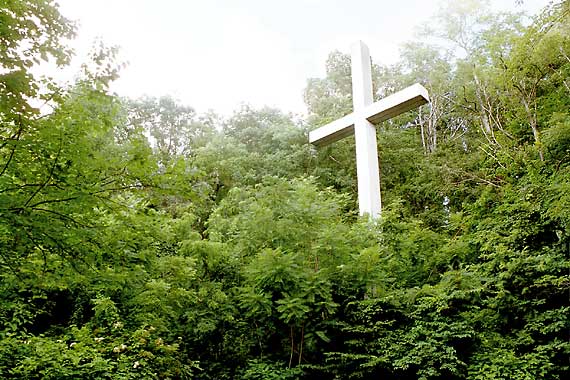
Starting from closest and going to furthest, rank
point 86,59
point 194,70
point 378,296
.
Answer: point 86,59
point 378,296
point 194,70

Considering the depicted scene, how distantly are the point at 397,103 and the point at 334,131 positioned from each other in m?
1.07

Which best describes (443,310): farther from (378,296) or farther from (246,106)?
(246,106)

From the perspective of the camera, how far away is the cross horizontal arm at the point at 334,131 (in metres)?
6.72

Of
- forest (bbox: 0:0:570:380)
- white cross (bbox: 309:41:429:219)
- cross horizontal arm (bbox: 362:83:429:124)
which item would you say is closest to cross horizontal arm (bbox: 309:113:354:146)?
white cross (bbox: 309:41:429:219)

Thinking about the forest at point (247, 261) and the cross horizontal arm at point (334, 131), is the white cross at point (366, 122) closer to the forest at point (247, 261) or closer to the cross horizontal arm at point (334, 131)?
the cross horizontal arm at point (334, 131)

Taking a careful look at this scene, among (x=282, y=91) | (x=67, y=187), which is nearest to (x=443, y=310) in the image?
(x=67, y=187)

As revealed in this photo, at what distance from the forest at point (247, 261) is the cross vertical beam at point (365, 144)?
32 cm

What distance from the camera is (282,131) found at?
1183 centimetres

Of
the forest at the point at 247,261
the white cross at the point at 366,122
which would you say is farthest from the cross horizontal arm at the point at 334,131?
the forest at the point at 247,261

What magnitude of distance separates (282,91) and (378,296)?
37.8 ft

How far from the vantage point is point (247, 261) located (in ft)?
18.9

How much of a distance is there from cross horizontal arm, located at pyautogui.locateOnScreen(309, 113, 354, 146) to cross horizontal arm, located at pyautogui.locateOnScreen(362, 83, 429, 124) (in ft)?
1.00

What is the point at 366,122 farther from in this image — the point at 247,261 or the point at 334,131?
the point at 247,261

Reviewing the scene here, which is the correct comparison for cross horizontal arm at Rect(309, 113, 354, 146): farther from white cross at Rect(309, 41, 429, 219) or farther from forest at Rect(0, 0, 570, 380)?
forest at Rect(0, 0, 570, 380)
